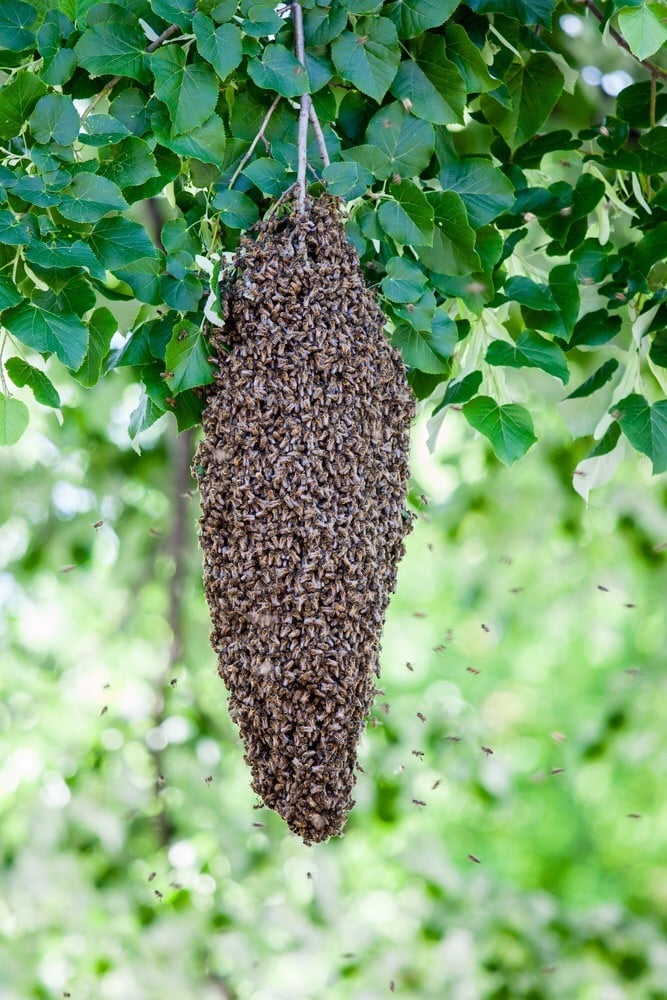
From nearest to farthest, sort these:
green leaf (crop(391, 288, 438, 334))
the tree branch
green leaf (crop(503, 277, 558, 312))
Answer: green leaf (crop(391, 288, 438, 334))
green leaf (crop(503, 277, 558, 312))
the tree branch

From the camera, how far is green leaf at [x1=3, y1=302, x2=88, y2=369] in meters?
0.93

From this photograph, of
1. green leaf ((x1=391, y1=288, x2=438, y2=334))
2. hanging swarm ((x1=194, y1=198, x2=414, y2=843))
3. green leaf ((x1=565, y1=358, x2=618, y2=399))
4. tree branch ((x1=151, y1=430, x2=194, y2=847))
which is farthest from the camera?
tree branch ((x1=151, y1=430, x2=194, y2=847))

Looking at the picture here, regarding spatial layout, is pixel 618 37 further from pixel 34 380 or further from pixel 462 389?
pixel 34 380

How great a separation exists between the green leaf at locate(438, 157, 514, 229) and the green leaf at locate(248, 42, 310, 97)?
0.17 meters

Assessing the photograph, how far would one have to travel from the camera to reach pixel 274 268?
0.93m

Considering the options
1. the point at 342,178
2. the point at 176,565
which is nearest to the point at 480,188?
the point at 342,178

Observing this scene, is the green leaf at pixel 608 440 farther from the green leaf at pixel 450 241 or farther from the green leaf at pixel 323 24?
the green leaf at pixel 323 24

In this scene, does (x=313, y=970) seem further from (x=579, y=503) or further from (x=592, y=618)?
(x=592, y=618)

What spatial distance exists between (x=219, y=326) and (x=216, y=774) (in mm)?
1703

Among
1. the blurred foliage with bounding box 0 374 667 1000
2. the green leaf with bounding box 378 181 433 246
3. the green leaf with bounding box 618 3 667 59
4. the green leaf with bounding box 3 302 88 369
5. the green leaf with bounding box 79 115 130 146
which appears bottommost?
the blurred foliage with bounding box 0 374 667 1000

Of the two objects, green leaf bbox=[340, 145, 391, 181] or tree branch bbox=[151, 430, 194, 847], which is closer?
green leaf bbox=[340, 145, 391, 181]

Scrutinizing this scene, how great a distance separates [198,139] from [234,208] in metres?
0.06

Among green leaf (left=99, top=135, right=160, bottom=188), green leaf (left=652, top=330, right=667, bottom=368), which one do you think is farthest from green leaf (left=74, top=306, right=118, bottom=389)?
green leaf (left=652, top=330, right=667, bottom=368)

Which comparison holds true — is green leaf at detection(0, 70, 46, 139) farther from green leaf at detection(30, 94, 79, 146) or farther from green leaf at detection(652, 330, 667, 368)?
green leaf at detection(652, 330, 667, 368)
